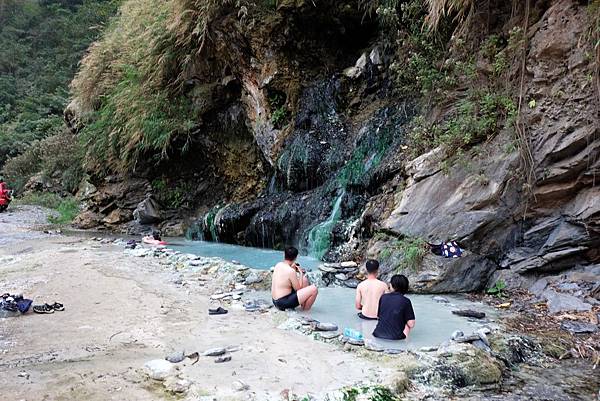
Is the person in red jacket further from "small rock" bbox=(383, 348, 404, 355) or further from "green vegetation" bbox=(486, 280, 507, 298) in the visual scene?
"small rock" bbox=(383, 348, 404, 355)

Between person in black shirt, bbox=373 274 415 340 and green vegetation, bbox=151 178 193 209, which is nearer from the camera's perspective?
person in black shirt, bbox=373 274 415 340

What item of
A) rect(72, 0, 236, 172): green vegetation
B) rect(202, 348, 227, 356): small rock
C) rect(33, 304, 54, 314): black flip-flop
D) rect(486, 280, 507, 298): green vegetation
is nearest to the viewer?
rect(202, 348, 227, 356): small rock

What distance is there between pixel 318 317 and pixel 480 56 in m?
5.41

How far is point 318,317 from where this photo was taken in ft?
18.2

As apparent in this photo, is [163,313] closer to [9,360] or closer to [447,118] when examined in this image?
[9,360]

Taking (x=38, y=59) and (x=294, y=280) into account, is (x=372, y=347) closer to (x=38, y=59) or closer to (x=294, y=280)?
(x=294, y=280)

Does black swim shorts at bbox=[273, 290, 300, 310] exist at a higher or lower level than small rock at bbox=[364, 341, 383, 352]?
higher

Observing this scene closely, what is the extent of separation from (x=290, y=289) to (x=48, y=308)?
111 inches

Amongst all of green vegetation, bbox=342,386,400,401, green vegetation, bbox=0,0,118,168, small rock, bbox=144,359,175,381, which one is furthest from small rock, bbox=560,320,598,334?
green vegetation, bbox=0,0,118,168

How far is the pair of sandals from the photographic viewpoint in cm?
562

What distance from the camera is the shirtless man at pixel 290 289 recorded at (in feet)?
18.7

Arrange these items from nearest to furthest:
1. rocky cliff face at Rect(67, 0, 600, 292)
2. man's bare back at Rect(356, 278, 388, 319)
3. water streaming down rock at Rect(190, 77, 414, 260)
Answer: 1. man's bare back at Rect(356, 278, 388, 319)
2. rocky cliff face at Rect(67, 0, 600, 292)
3. water streaming down rock at Rect(190, 77, 414, 260)

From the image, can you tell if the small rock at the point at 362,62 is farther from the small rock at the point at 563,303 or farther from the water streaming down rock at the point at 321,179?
the small rock at the point at 563,303

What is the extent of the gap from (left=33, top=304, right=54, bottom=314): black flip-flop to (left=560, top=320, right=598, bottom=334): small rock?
5700 millimetres
